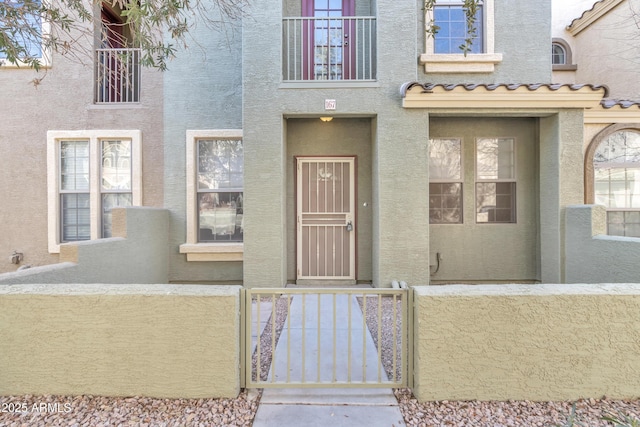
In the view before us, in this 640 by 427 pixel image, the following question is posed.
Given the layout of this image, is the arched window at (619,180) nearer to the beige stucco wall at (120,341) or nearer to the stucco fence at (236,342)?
the stucco fence at (236,342)

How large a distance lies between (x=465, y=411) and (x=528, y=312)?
3.24 feet

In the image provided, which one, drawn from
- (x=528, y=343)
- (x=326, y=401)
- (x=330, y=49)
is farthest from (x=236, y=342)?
(x=330, y=49)

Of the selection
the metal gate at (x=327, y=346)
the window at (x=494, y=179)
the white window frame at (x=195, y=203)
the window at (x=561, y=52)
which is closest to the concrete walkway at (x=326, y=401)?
the metal gate at (x=327, y=346)

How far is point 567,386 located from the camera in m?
2.74

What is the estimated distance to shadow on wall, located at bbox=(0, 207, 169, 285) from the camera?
4121mm

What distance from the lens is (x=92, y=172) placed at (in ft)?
22.5

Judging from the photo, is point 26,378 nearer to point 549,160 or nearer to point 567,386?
point 567,386

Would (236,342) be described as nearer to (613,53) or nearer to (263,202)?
(263,202)

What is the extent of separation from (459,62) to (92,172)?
801 centimetres

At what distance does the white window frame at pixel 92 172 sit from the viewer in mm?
6828

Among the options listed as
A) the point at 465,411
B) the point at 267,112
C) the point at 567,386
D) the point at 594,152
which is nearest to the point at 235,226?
the point at 267,112

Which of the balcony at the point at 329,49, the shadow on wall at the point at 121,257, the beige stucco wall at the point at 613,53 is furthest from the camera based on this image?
the beige stucco wall at the point at 613,53

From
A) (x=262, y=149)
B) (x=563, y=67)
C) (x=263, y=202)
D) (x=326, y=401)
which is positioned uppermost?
(x=563, y=67)

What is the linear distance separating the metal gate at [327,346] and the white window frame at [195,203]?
1686mm
